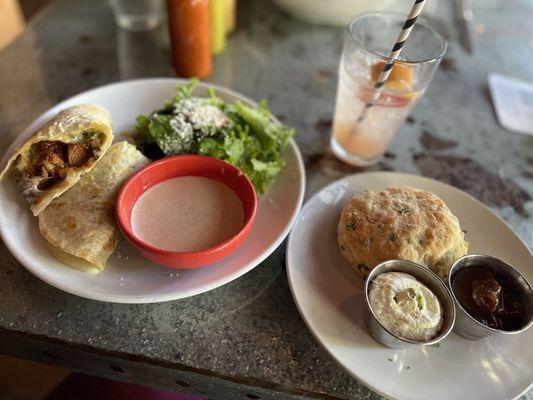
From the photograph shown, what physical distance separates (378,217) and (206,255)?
516 millimetres

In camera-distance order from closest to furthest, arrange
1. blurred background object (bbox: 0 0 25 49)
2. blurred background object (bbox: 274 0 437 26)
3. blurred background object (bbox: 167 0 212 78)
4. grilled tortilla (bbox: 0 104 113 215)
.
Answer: grilled tortilla (bbox: 0 104 113 215) → blurred background object (bbox: 167 0 212 78) → blurred background object (bbox: 274 0 437 26) → blurred background object (bbox: 0 0 25 49)

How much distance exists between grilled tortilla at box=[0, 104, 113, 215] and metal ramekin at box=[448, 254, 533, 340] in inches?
43.9

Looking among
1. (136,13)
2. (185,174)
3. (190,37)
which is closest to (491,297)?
(185,174)

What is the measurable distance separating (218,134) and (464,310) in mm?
942

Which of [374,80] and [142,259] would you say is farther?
[374,80]

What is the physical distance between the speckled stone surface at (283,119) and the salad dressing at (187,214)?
0.18 meters

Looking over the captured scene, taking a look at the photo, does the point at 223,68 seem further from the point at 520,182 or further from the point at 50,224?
the point at 520,182

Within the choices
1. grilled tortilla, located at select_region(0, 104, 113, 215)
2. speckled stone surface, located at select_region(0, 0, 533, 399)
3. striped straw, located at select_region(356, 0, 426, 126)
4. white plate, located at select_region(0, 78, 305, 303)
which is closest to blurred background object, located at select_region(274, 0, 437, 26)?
speckled stone surface, located at select_region(0, 0, 533, 399)

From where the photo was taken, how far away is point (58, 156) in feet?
4.49

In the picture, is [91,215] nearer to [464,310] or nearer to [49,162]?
[49,162]

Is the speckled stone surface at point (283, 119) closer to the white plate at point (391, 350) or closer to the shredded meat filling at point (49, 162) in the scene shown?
the white plate at point (391, 350)

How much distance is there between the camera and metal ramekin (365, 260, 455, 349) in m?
1.08

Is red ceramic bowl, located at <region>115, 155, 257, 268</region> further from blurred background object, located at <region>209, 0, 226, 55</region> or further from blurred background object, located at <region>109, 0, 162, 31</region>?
blurred background object, located at <region>109, 0, 162, 31</region>

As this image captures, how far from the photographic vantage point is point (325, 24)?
2.55 meters
